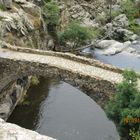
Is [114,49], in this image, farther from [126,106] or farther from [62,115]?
[126,106]

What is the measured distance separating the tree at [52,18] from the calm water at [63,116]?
41.7 ft

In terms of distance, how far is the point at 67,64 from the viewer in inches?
1216

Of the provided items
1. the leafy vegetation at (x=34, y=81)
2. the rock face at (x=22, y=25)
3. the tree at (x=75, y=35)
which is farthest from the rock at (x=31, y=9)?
the leafy vegetation at (x=34, y=81)

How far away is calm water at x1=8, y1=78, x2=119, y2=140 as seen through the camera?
32.2 meters

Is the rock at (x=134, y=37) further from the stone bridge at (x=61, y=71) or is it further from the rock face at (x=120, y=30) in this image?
the stone bridge at (x=61, y=71)

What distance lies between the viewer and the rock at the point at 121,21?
216 feet

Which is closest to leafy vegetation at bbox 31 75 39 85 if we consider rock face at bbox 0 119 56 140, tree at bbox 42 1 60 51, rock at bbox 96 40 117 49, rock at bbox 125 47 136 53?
tree at bbox 42 1 60 51

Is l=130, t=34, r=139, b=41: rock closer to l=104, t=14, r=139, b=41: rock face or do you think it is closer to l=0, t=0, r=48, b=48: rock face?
l=104, t=14, r=139, b=41: rock face

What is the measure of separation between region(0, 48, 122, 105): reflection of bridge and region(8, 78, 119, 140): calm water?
3873 millimetres

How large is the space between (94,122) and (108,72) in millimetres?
6081

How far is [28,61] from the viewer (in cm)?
3114

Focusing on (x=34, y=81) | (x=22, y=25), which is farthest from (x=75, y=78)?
(x=22, y=25)

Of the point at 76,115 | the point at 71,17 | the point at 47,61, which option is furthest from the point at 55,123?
the point at 71,17

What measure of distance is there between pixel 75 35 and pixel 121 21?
1750 cm
